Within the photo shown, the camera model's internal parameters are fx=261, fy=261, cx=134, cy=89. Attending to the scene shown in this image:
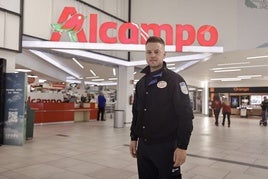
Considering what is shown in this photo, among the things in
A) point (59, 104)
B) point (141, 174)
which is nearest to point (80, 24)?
point (59, 104)

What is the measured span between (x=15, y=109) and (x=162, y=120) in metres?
5.53

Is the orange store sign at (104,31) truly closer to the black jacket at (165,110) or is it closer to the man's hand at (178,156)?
the black jacket at (165,110)

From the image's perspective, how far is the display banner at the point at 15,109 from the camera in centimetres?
633

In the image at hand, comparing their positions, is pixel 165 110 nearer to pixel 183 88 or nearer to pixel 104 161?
Answer: pixel 183 88

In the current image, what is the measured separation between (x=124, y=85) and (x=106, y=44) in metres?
3.91

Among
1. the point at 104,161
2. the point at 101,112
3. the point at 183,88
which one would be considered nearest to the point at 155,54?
the point at 183,88

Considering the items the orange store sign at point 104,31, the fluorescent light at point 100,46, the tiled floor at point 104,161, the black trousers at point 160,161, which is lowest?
the tiled floor at point 104,161

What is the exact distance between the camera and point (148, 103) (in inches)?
74.7

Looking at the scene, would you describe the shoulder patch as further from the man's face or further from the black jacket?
the man's face

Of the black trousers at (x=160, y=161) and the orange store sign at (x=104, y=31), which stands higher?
the orange store sign at (x=104, y=31)

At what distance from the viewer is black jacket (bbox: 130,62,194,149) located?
175 cm

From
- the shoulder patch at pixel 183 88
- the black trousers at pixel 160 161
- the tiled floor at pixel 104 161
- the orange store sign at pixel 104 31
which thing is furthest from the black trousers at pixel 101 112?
the shoulder patch at pixel 183 88

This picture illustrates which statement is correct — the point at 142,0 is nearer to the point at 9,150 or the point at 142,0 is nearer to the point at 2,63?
the point at 2,63

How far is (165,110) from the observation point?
1.82 meters
